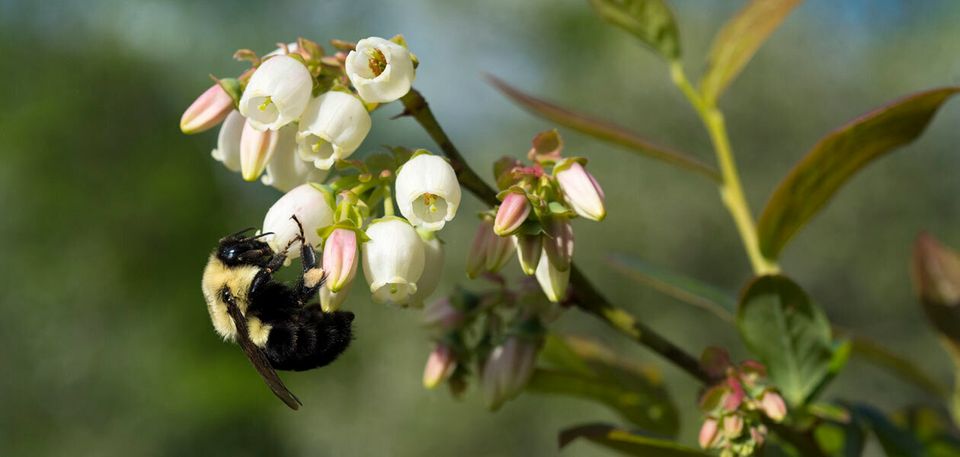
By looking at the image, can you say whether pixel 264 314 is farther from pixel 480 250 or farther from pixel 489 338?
pixel 480 250

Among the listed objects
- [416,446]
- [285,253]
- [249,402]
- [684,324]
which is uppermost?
[285,253]

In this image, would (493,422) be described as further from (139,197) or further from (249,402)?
(139,197)

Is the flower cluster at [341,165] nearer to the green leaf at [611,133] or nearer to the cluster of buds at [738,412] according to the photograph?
the cluster of buds at [738,412]

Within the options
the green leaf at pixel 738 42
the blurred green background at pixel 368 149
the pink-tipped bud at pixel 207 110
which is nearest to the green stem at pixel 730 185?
the green leaf at pixel 738 42

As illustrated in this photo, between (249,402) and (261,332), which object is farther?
(249,402)

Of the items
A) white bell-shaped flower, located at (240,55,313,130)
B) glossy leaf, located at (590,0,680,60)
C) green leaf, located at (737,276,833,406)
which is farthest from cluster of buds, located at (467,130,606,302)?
glossy leaf, located at (590,0,680,60)

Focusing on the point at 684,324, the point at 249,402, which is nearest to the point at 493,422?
the point at 684,324

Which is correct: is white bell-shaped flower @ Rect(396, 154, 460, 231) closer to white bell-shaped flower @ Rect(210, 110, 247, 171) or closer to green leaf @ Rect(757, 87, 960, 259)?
white bell-shaped flower @ Rect(210, 110, 247, 171)

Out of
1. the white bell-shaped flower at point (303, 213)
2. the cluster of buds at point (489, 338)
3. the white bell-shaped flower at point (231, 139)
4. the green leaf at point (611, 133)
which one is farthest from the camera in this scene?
the green leaf at point (611, 133)
